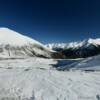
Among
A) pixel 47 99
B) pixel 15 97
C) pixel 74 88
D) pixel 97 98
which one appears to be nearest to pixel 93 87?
pixel 74 88

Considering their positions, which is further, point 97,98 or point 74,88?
point 74,88

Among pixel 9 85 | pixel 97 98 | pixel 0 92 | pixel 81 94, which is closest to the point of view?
pixel 97 98

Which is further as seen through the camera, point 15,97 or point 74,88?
point 74,88

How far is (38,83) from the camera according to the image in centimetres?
2331

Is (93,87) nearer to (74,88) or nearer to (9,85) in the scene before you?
(74,88)

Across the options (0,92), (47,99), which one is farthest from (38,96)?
(0,92)

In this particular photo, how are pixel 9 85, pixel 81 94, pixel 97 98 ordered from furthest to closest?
pixel 9 85
pixel 81 94
pixel 97 98

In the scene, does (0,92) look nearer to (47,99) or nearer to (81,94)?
(47,99)

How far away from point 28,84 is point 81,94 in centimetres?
670

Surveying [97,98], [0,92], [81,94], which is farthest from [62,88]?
[0,92]

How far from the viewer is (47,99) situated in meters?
17.2

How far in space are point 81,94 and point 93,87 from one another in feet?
9.57

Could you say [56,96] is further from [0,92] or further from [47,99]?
[0,92]

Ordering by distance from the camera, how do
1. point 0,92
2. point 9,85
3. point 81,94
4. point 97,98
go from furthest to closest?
point 9,85, point 0,92, point 81,94, point 97,98
